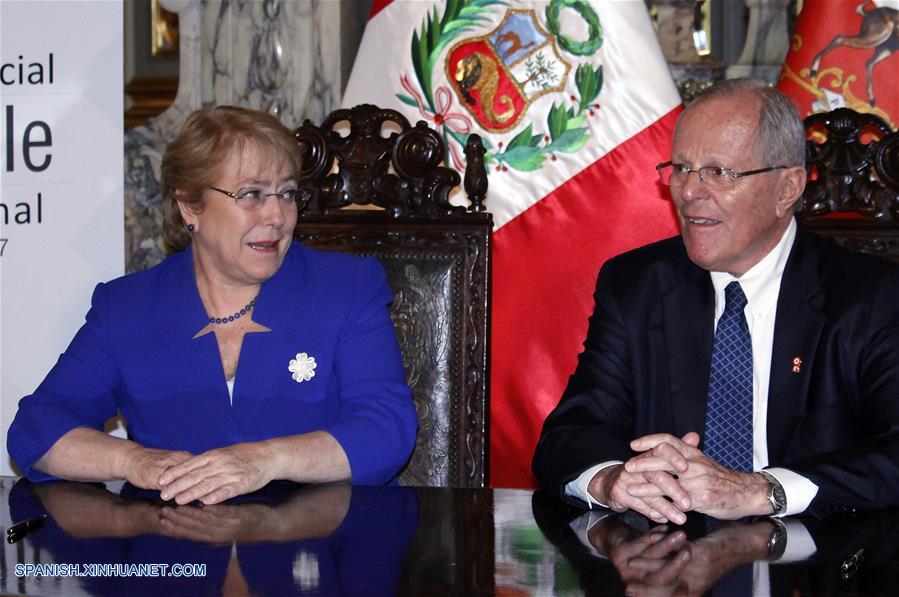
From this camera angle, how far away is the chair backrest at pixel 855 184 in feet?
8.38

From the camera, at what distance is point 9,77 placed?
3.25 m

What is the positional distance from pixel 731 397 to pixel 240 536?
114cm

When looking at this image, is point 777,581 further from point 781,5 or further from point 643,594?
point 781,5

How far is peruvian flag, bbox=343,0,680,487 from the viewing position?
125 inches

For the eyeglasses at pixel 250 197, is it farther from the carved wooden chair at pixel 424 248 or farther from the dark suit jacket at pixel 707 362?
the dark suit jacket at pixel 707 362

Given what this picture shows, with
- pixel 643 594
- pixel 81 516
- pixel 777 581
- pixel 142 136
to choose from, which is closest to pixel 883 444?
pixel 777 581

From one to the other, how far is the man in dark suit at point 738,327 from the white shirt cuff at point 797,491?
277 millimetres

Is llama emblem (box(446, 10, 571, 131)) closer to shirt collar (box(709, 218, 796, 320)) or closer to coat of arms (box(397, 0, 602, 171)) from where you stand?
coat of arms (box(397, 0, 602, 171))

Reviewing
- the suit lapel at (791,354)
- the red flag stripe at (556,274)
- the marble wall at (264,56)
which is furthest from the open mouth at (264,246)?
the marble wall at (264,56)

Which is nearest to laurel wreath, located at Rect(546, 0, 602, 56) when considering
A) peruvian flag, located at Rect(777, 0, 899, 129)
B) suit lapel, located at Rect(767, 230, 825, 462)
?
peruvian flag, located at Rect(777, 0, 899, 129)

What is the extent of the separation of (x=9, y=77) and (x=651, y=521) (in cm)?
239

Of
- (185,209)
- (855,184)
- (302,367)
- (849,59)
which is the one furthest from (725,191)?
(185,209)

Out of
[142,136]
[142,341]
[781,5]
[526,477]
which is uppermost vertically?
[781,5]

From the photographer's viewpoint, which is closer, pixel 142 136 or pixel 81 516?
pixel 81 516
